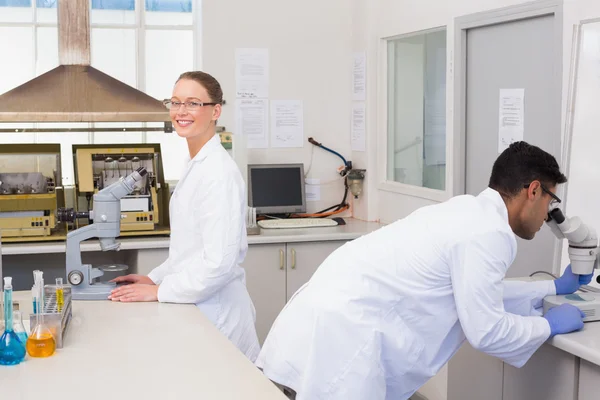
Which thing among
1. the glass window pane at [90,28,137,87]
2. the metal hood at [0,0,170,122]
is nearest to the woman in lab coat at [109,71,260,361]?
the metal hood at [0,0,170,122]

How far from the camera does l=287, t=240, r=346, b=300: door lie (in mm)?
4598

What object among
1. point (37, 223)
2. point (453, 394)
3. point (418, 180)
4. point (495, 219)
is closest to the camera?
point (495, 219)

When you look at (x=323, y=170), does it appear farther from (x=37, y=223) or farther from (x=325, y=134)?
(x=37, y=223)

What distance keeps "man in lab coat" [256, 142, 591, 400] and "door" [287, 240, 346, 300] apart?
83.6 inches

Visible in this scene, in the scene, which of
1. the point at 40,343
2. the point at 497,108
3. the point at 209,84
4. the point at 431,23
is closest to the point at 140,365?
the point at 40,343

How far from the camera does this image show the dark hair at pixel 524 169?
2365 mm

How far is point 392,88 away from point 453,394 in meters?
2.39

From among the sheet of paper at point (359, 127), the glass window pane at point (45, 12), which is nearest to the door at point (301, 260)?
the sheet of paper at point (359, 127)

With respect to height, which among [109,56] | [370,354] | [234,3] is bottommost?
[370,354]

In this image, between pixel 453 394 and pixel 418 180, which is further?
pixel 418 180

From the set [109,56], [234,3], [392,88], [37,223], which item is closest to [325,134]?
[392,88]

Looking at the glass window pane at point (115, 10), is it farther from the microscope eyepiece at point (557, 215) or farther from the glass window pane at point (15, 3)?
the microscope eyepiece at point (557, 215)

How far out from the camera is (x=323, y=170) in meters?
5.30

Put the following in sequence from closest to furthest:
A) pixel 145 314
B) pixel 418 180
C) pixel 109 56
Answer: pixel 145 314 < pixel 418 180 < pixel 109 56
